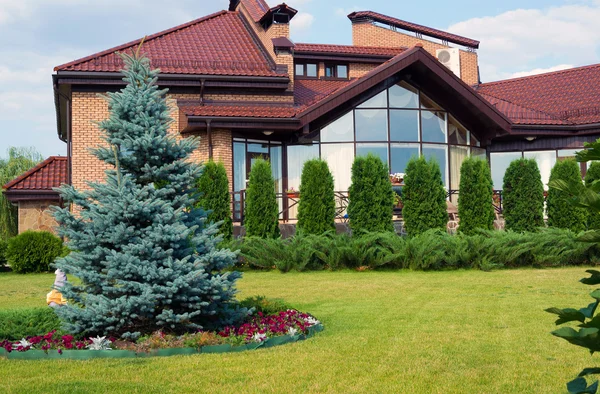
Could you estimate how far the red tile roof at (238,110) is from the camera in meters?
17.6

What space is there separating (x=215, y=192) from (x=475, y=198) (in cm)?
614

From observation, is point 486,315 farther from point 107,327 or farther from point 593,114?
point 593,114

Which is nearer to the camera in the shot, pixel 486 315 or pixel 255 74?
pixel 486 315

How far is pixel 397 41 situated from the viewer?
27.5 m

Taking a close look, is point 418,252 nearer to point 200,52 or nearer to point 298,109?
point 298,109

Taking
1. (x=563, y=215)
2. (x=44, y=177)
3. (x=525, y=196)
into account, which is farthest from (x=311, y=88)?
(x=44, y=177)

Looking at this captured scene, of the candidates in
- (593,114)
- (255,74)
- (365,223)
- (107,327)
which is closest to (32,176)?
(255,74)

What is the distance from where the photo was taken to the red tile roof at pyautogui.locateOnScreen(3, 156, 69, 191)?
2100 cm

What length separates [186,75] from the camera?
61.4 ft

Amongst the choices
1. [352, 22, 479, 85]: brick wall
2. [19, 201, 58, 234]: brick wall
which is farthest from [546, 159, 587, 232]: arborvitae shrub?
[19, 201, 58, 234]: brick wall

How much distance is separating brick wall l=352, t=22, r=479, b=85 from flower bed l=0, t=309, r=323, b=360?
70.4ft

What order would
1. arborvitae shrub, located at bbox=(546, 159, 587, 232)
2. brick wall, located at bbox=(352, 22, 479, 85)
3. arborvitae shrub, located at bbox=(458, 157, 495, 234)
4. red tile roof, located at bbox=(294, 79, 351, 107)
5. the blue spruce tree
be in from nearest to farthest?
the blue spruce tree → arborvitae shrub, located at bbox=(458, 157, 495, 234) → arborvitae shrub, located at bbox=(546, 159, 587, 232) → red tile roof, located at bbox=(294, 79, 351, 107) → brick wall, located at bbox=(352, 22, 479, 85)

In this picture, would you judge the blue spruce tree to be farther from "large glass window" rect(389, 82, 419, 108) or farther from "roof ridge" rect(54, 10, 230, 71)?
"large glass window" rect(389, 82, 419, 108)

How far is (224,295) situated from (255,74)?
12760mm
